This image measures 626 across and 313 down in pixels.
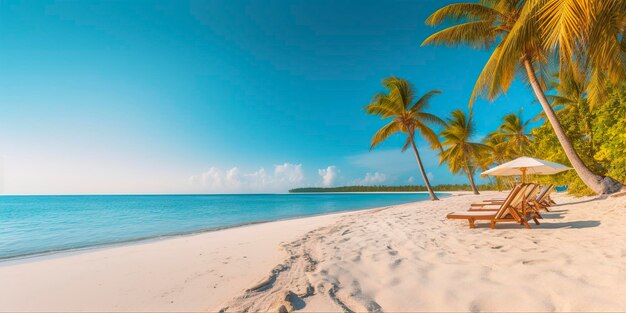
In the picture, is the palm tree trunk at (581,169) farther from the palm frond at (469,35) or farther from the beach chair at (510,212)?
the beach chair at (510,212)

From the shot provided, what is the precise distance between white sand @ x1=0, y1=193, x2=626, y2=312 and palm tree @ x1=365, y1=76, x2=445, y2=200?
43.2 feet

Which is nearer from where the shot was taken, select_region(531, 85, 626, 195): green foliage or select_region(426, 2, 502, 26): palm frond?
select_region(531, 85, 626, 195): green foliage

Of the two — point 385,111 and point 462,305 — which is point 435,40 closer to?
point 385,111

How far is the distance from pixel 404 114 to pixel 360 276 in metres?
16.3

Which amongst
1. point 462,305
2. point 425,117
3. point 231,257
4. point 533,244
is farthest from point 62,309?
point 425,117

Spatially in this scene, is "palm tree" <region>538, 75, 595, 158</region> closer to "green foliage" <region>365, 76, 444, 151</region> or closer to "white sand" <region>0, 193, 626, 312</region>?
"green foliage" <region>365, 76, 444, 151</region>

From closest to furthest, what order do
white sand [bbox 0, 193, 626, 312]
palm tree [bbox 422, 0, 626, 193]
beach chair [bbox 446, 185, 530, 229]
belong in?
white sand [bbox 0, 193, 626, 312] < palm tree [bbox 422, 0, 626, 193] < beach chair [bbox 446, 185, 530, 229]

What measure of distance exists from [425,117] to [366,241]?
14996 mm

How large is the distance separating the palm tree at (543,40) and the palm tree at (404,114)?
6303 millimetres

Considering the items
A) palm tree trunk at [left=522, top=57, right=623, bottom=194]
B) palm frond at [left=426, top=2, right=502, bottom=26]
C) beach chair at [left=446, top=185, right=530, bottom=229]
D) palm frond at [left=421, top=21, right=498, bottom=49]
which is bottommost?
beach chair at [left=446, top=185, right=530, bottom=229]

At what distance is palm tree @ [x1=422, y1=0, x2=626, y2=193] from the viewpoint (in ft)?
16.3

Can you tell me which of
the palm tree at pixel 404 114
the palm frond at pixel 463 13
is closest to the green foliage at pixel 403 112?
the palm tree at pixel 404 114

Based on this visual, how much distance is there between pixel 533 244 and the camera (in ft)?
13.2

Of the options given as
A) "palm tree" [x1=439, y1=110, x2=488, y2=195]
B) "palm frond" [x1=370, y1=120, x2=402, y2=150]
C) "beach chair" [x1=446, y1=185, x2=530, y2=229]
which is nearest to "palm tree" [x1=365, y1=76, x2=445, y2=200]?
"palm frond" [x1=370, y1=120, x2=402, y2=150]
